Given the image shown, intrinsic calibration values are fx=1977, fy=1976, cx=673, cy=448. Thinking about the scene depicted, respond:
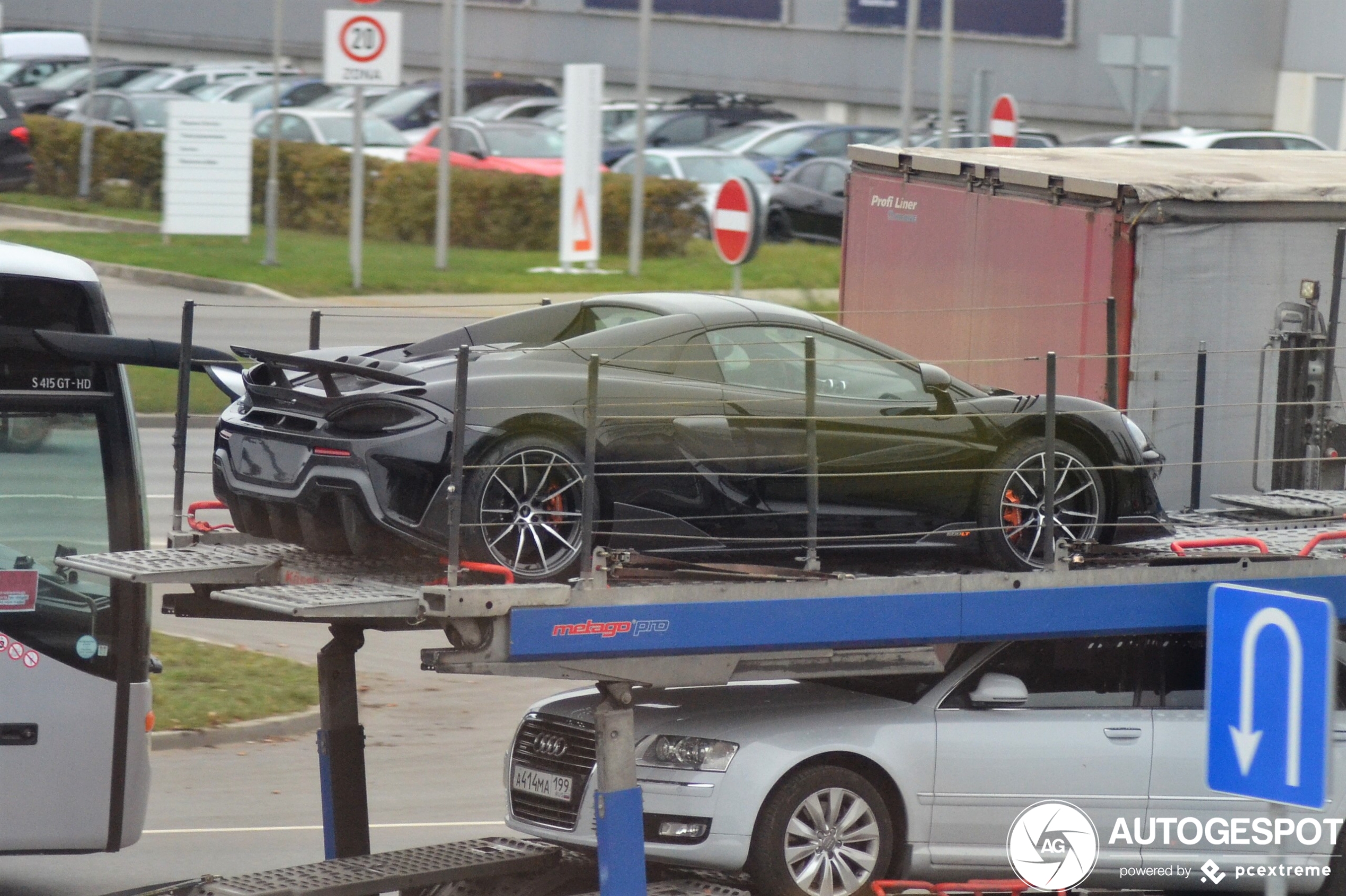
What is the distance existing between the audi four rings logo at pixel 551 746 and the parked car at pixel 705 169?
23746 millimetres

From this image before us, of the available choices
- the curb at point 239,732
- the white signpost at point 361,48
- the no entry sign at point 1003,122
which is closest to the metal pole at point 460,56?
the white signpost at point 361,48

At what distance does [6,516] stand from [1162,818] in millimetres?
4725

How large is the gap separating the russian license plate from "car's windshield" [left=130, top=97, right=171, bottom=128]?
28.8 metres

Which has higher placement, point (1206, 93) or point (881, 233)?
point (1206, 93)

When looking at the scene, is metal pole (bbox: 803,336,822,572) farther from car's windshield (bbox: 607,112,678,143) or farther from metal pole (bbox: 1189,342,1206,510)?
car's windshield (bbox: 607,112,678,143)

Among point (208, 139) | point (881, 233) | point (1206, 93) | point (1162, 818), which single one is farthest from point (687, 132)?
point (1162, 818)

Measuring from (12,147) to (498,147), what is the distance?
1127cm

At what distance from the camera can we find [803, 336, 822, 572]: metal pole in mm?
7184

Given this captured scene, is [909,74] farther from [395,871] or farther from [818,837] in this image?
[395,871]

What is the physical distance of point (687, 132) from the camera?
39.4m

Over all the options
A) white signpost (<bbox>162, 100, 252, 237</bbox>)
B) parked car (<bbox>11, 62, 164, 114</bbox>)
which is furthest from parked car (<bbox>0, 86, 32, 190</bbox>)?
parked car (<bbox>11, 62, 164, 114</bbox>)

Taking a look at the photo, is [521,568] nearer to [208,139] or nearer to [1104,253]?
[1104,253]

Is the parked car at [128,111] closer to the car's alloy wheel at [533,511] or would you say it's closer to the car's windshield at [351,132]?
the car's windshield at [351,132]

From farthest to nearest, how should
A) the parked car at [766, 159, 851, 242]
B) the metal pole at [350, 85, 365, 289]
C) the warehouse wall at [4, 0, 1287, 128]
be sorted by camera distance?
the warehouse wall at [4, 0, 1287, 128] < the parked car at [766, 159, 851, 242] < the metal pole at [350, 85, 365, 289]
